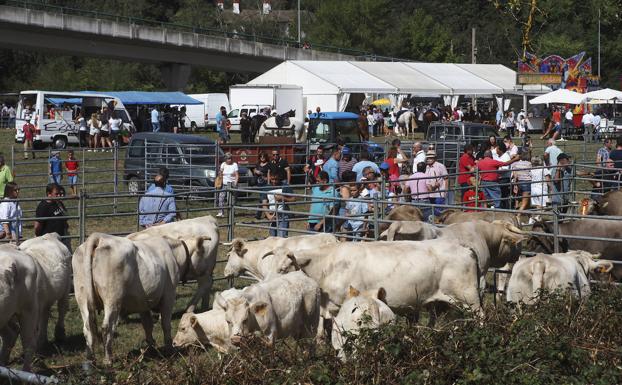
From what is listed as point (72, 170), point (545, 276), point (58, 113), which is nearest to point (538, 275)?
point (545, 276)

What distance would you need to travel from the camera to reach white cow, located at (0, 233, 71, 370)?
32.0 ft

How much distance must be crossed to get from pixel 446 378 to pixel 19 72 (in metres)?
75.3

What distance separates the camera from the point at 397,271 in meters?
10.8

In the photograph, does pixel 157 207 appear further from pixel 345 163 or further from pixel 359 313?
pixel 359 313

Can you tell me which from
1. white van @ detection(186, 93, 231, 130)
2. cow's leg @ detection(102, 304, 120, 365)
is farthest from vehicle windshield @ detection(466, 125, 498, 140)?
white van @ detection(186, 93, 231, 130)

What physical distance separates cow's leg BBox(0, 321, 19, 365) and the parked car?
1426cm

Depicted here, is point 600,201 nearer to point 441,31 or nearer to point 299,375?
point 299,375

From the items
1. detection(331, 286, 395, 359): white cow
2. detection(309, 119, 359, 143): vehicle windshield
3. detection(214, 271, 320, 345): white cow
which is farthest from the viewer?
detection(309, 119, 359, 143): vehicle windshield

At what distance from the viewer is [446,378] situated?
290 inches

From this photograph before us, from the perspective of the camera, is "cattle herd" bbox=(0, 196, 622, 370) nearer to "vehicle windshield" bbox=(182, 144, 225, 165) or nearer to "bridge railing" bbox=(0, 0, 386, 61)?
"vehicle windshield" bbox=(182, 144, 225, 165)

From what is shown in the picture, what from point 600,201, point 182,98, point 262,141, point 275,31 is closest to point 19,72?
point 275,31

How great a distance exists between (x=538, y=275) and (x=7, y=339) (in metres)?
5.28

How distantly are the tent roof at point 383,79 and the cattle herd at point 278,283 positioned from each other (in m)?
36.3

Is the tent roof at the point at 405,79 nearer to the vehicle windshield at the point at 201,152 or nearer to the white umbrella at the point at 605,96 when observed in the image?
the white umbrella at the point at 605,96
